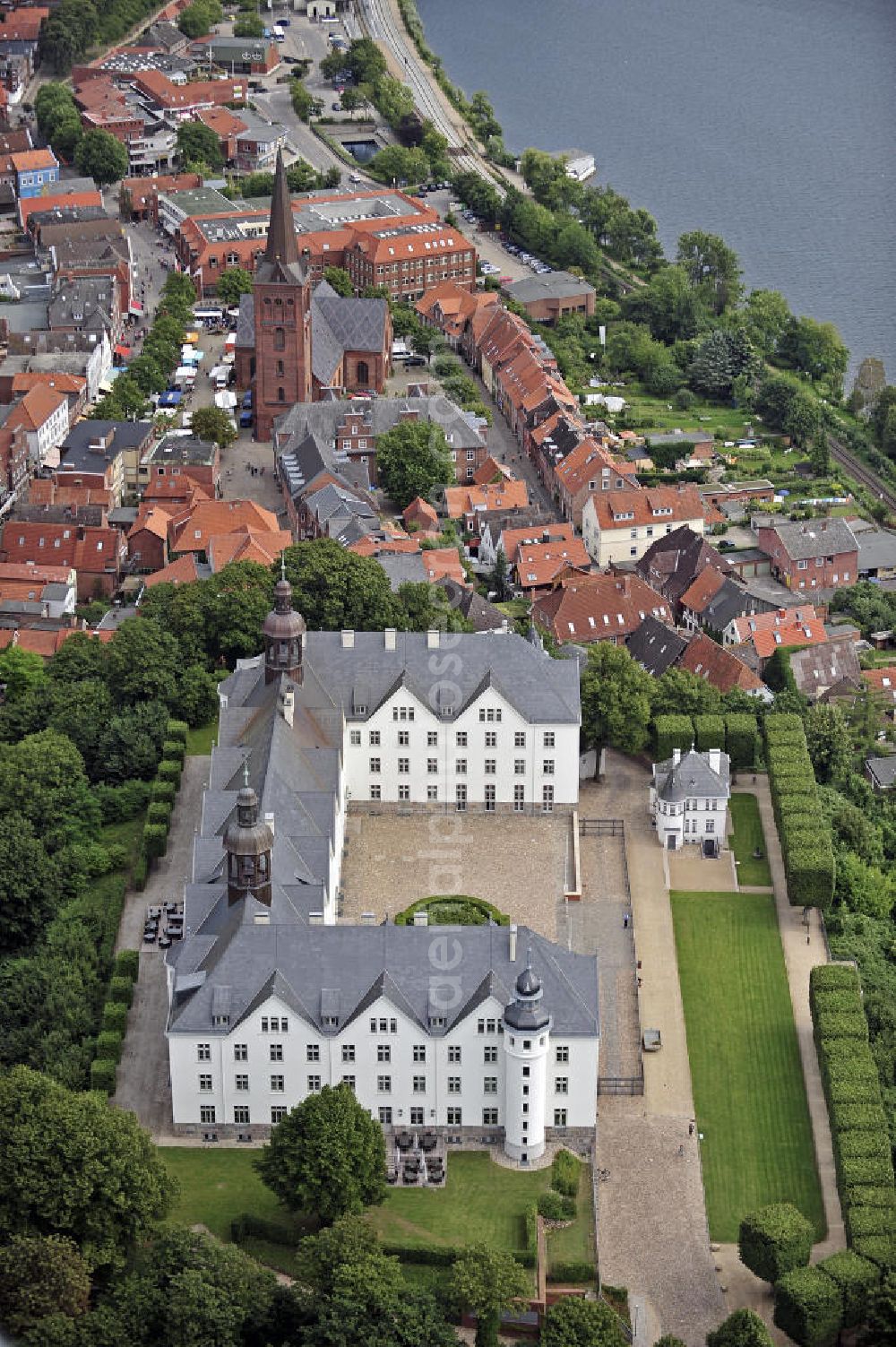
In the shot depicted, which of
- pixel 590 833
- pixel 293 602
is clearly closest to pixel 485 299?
pixel 293 602

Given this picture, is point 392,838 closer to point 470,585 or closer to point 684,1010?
point 684,1010

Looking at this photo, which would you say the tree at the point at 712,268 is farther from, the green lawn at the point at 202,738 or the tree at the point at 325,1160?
the tree at the point at 325,1160

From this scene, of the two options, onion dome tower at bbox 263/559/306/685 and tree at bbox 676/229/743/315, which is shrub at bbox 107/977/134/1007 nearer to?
onion dome tower at bbox 263/559/306/685

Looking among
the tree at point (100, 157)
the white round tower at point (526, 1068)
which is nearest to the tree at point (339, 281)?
the tree at point (100, 157)

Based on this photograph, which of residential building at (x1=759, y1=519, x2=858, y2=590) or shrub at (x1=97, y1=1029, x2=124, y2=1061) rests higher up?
shrub at (x1=97, y1=1029, x2=124, y2=1061)

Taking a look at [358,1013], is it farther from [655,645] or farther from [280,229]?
[280,229]

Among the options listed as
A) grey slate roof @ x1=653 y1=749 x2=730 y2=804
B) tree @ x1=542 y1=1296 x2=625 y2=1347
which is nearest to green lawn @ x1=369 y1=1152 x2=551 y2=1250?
tree @ x1=542 y1=1296 x2=625 y2=1347
